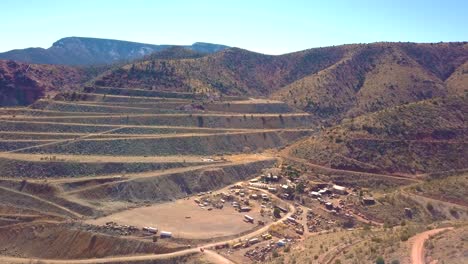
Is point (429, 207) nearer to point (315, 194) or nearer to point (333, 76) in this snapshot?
point (315, 194)

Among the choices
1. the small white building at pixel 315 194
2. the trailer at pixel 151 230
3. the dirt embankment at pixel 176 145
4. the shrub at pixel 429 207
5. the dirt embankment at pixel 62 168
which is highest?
the dirt embankment at pixel 176 145

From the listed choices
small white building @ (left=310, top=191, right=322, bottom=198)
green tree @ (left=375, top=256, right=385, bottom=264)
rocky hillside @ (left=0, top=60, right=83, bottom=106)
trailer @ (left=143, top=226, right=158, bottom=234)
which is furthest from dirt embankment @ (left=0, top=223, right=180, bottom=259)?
rocky hillside @ (left=0, top=60, right=83, bottom=106)

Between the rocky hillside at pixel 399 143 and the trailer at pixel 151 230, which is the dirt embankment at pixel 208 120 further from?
the trailer at pixel 151 230

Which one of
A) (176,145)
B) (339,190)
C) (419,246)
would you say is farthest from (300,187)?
(419,246)

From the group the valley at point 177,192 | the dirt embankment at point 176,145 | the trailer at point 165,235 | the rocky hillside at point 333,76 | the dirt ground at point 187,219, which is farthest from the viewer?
the rocky hillside at point 333,76

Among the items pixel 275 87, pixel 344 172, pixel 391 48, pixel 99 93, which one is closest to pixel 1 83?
pixel 99 93

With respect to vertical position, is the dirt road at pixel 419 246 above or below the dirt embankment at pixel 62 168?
above

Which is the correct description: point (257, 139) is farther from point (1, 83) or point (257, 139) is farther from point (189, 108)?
point (1, 83)

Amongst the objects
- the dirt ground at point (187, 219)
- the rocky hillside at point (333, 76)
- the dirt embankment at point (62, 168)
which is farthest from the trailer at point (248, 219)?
the rocky hillside at point (333, 76)
